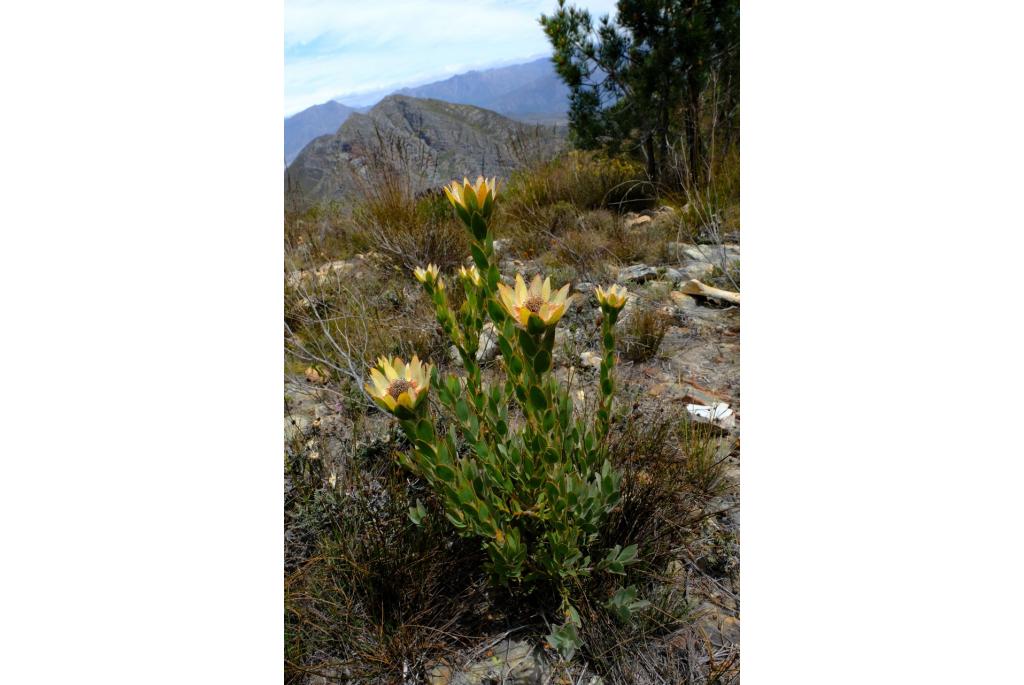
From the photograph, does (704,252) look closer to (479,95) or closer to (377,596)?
(479,95)

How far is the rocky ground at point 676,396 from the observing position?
3.09 feet

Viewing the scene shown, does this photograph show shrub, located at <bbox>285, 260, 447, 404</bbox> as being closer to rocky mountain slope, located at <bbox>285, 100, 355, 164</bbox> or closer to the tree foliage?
rocky mountain slope, located at <bbox>285, 100, 355, 164</bbox>

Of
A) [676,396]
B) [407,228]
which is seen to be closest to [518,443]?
[676,396]

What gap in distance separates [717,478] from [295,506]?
2.88ft

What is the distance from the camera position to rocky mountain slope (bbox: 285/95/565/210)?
5.17ft

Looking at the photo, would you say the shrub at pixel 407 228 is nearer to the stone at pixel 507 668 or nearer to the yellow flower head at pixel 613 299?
the yellow flower head at pixel 613 299

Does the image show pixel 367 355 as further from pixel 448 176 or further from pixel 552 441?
pixel 552 441

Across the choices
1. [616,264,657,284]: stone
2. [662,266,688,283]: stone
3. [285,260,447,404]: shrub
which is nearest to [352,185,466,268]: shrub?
[285,260,447,404]: shrub

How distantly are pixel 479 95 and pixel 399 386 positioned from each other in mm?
861

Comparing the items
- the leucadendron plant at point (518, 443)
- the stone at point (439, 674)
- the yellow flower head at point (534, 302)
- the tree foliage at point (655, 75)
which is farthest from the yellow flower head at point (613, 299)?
the tree foliage at point (655, 75)

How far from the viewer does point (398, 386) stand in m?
0.77

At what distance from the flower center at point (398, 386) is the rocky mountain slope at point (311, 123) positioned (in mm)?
820
